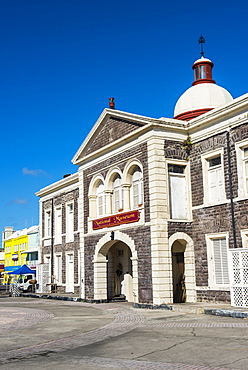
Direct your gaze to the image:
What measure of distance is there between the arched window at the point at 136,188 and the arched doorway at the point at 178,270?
231 centimetres

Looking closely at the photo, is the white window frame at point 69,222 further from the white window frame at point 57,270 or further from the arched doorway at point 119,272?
the arched doorway at point 119,272

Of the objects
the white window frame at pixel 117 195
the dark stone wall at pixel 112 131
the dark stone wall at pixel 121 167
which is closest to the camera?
the dark stone wall at pixel 121 167

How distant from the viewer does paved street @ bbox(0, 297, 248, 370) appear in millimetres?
7680

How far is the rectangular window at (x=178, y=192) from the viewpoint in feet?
57.6

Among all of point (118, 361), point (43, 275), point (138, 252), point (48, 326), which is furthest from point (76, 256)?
point (118, 361)

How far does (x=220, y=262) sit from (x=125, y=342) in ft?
24.4

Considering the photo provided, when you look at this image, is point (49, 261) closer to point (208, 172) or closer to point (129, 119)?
point (129, 119)

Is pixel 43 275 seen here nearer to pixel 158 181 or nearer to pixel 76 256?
pixel 76 256

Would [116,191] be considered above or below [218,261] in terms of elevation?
above

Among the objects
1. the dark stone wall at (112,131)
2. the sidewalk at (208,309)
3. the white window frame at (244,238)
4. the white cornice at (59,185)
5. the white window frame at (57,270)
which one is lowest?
the sidewalk at (208,309)

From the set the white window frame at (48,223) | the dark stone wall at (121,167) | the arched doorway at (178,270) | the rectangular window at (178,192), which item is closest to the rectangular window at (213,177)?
the rectangular window at (178,192)

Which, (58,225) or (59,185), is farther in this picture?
(58,225)

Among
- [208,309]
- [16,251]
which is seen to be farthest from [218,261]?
[16,251]

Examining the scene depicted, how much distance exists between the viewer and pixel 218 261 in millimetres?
16531
